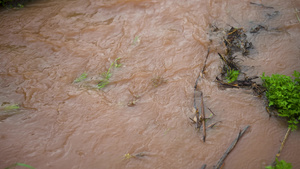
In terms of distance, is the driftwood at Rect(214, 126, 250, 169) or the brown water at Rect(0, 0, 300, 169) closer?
the driftwood at Rect(214, 126, 250, 169)

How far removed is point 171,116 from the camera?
132 inches

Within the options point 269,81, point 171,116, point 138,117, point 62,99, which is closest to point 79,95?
point 62,99

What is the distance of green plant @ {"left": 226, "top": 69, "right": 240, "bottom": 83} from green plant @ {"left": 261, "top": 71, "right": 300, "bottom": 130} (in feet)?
1.80

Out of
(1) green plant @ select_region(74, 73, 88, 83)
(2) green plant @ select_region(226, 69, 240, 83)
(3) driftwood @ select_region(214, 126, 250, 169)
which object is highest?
(2) green plant @ select_region(226, 69, 240, 83)

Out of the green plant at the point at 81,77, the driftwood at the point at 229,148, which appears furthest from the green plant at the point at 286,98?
the green plant at the point at 81,77

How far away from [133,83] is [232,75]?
1.69 m

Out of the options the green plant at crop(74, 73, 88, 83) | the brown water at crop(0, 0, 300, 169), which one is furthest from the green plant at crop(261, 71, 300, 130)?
the green plant at crop(74, 73, 88, 83)

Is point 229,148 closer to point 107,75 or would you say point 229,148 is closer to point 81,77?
point 107,75

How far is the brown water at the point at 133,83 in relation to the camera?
2992 millimetres

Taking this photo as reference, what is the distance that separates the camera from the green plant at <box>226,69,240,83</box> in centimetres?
357

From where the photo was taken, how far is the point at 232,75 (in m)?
3.63

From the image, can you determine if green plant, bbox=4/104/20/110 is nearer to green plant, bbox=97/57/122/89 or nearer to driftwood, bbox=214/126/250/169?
green plant, bbox=97/57/122/89

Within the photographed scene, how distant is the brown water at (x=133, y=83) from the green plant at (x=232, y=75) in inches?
8.9

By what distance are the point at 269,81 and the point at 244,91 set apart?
16.4 inches
